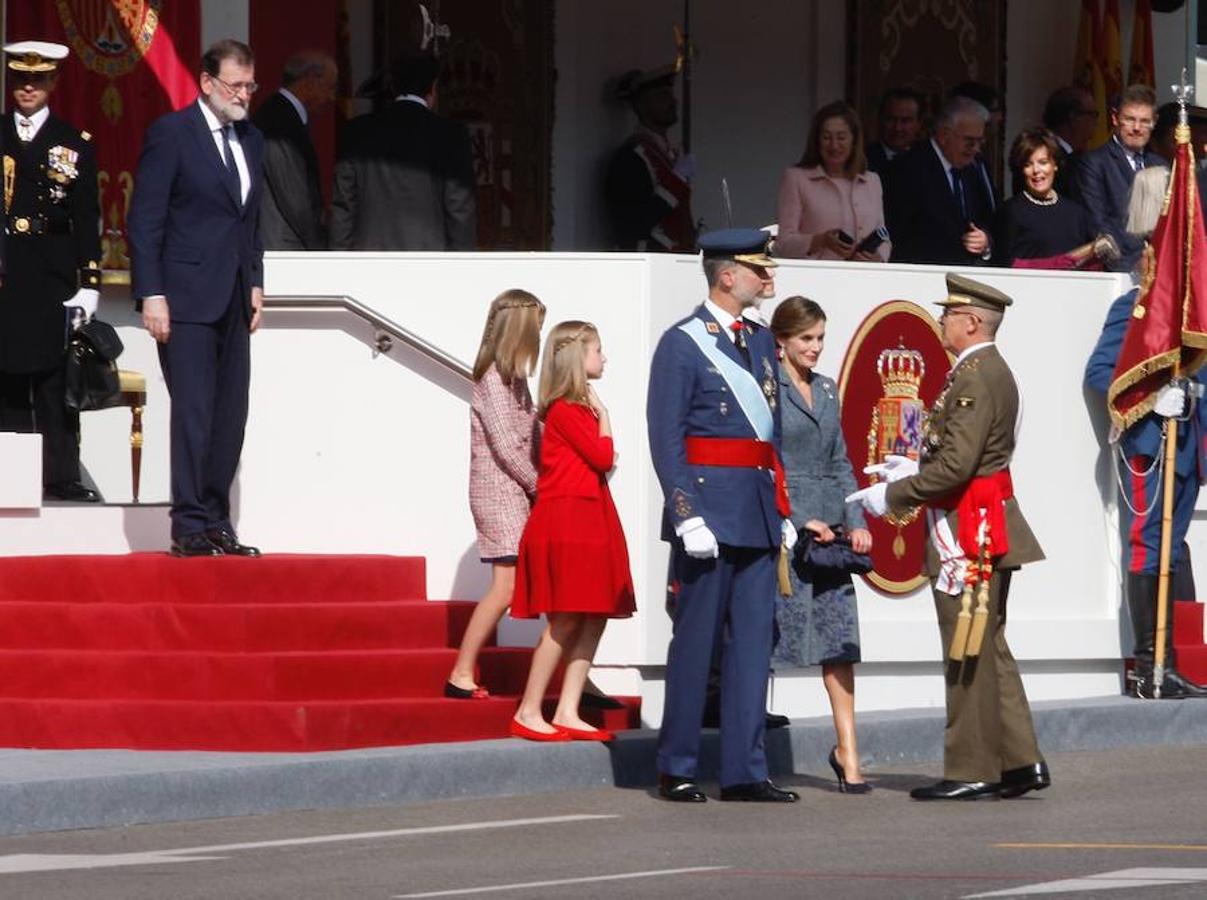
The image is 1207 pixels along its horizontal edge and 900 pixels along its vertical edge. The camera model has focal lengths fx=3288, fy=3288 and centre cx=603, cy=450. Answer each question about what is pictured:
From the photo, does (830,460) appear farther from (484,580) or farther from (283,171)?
(283,171)

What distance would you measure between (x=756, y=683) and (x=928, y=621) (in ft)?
9.20

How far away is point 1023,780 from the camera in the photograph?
11.7m

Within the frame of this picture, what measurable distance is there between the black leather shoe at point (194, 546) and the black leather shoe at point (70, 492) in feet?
4.18

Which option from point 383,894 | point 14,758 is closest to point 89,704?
point 14,758

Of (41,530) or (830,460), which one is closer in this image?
(830,460)

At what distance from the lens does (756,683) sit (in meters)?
11.6

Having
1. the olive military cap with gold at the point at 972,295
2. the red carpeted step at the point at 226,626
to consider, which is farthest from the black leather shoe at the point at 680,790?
the olive military cap with gold at the point at 972,295

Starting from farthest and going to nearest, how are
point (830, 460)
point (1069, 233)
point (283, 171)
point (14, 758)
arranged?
1. point (1069, 233)
2. point (283, 171)
3. point (830, 460)
4. point (14, 758)

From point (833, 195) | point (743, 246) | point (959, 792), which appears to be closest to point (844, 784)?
point (959, 792)

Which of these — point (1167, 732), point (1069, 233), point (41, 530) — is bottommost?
point (1167, 732)

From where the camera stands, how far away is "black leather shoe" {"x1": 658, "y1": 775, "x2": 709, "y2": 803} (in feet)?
37.9

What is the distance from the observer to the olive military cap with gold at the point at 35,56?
542 inches

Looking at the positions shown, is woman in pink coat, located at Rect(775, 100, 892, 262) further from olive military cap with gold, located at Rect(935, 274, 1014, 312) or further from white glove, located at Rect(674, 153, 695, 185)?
olive military cap with gold, located at Rect(935, 274, 1014, 312)

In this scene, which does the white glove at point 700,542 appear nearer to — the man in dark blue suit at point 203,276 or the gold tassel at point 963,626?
the gold tassel at point 963,626
